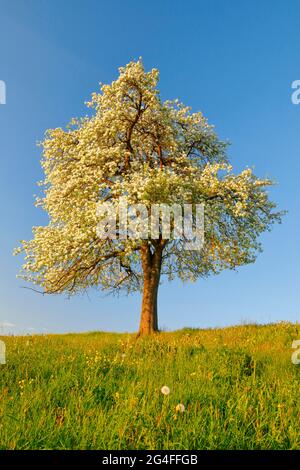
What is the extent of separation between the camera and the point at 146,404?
22.7 ft

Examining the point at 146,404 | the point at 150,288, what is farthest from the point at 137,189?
the point at 146,404

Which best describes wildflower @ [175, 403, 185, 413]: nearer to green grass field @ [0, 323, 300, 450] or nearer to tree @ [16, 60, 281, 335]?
green grass field @ [0, 323, 300, 450]

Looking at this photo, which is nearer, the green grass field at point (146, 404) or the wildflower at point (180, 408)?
the green grass field at point (146, 404)

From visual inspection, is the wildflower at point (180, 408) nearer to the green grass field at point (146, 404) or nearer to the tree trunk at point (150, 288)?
the green grass field at point (146, 404)

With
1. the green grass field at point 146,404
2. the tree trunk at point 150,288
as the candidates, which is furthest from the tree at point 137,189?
the green grass field at point 146,404

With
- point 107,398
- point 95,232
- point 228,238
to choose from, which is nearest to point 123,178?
point 95,232

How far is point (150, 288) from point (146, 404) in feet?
59.5

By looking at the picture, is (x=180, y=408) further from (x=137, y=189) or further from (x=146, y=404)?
(x=137, y=189)

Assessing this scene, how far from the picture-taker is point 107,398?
770cm

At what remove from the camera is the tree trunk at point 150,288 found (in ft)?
80.6

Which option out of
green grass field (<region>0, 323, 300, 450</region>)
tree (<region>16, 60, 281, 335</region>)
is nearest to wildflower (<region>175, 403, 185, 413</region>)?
green grass field (<region>0, 323, 300, 450</region>)

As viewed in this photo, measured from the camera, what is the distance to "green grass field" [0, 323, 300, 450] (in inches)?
226

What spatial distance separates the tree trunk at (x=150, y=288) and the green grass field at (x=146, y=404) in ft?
43.3

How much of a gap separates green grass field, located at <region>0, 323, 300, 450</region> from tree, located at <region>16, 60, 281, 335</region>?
1215 centimetres
